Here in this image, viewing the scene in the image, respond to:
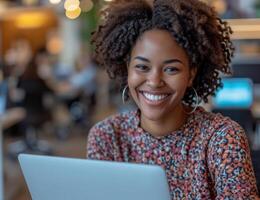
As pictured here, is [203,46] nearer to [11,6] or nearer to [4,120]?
[4,120]

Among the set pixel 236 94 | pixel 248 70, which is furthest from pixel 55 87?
pixel 236 94

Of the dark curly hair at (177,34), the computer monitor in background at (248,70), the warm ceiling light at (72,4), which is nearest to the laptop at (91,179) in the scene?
the dark curly hair at (177,34)

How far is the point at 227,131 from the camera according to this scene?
1468 mm

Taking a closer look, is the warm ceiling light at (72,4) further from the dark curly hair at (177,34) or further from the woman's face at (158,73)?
the woman's face at (158,73)

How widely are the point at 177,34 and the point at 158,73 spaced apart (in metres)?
0.11

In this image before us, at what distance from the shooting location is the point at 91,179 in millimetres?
1265

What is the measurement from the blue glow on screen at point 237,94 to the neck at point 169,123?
3.22 m

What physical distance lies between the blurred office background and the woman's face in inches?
34.9

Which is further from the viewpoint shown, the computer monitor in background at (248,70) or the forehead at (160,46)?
the computer monitor in background at (248,70)

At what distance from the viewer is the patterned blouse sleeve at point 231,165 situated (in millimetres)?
1395

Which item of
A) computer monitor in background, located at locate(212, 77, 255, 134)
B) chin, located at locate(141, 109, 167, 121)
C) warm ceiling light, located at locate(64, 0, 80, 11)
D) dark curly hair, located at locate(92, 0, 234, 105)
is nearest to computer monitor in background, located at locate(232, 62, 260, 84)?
computer monitor in background, located at locate(212, 77, 255, 134)

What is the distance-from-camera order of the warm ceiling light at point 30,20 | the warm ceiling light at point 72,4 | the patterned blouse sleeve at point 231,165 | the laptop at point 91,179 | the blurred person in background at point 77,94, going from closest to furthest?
the laptop at point 91,179 < the patterned blouse sleeve at point 231,165 < the warm ceiling light at point 72,4 < the blurred person in background at point 77,94 < the warm ceiling light at point 30,20

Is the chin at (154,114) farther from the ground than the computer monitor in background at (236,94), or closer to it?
farther from the ground

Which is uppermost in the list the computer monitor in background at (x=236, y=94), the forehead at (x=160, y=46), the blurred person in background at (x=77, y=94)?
the forehead at (x=160, y=46)
